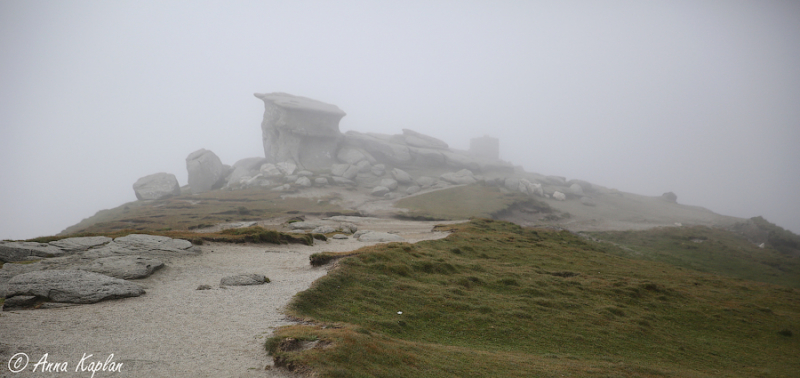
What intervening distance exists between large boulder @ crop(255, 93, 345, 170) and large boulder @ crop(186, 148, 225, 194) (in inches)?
544

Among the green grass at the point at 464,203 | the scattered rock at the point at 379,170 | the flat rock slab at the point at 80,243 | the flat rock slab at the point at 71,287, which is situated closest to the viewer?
the flat rock slab at the point at 71,287

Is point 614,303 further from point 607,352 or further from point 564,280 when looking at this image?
point 607,352

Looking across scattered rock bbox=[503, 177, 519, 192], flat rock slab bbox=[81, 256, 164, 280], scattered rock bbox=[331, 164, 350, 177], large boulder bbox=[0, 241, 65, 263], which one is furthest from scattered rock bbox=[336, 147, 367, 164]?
flat rock slab bbox=[81, 256, 164, 280]

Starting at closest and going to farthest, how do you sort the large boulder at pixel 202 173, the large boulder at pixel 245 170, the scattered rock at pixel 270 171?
the scattered rock at pixel 270 171, the large boulder at pixel 202 173, the large boulder at pixel 245 170

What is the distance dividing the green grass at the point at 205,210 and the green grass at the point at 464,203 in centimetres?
1236

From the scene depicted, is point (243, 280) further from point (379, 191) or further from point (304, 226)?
point (379, 191)

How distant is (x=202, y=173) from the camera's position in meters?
84.7

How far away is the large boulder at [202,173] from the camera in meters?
84.4

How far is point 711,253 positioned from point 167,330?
5071cm

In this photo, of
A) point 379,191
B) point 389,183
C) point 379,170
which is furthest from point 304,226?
point 379,170

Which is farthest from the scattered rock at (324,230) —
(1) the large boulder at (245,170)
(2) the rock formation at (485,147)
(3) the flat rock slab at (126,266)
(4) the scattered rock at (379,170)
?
(2) the rock formation at (485,147)

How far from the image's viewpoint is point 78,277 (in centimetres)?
1442

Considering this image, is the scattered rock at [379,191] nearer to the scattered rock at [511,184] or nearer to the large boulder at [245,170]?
the scattered rock at [511,184]

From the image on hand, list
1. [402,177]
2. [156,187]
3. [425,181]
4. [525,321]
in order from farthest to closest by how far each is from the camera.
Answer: [402,177] → [425,181] → [156,187] → [525,321]
